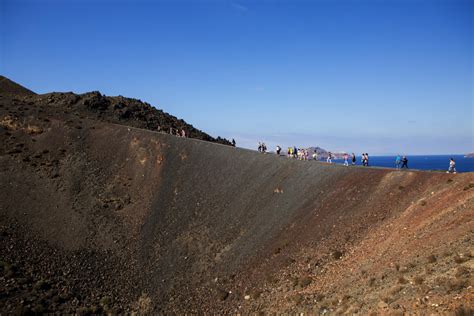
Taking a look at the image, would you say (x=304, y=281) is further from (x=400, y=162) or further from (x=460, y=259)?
(x=400, y=162)

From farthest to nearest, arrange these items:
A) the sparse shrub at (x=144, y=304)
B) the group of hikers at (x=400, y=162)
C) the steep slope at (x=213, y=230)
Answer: the group of hikers at (x=400, y=162)
the sparse shrub at (x=144, y=304)
the steep slope at (x=213, y=230)

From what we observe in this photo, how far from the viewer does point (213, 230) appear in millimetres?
42469

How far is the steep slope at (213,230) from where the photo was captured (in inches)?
1022

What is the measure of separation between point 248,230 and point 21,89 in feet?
230

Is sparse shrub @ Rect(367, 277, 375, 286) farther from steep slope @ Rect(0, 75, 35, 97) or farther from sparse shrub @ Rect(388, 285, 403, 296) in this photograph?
steep slope @ Rect(0, 75, 35, 97)

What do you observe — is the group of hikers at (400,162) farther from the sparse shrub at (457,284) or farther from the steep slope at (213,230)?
the sparse shrub at (457,284)

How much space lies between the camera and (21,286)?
1364 inches

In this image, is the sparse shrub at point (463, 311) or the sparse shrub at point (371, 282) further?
the sparse shrub at point (371, 282)

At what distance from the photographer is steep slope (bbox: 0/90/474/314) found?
2595 cm

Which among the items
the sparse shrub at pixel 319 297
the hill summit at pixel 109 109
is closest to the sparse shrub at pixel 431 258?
the sparse shrub at pixel 319 297

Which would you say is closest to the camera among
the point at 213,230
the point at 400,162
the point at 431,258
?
the point at 431,258

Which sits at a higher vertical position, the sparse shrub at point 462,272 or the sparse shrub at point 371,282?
the sparse shrub at point 462,272

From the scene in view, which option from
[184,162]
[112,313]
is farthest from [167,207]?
[112,313]

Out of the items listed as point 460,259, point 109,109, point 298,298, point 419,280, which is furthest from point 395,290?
point 109,109
